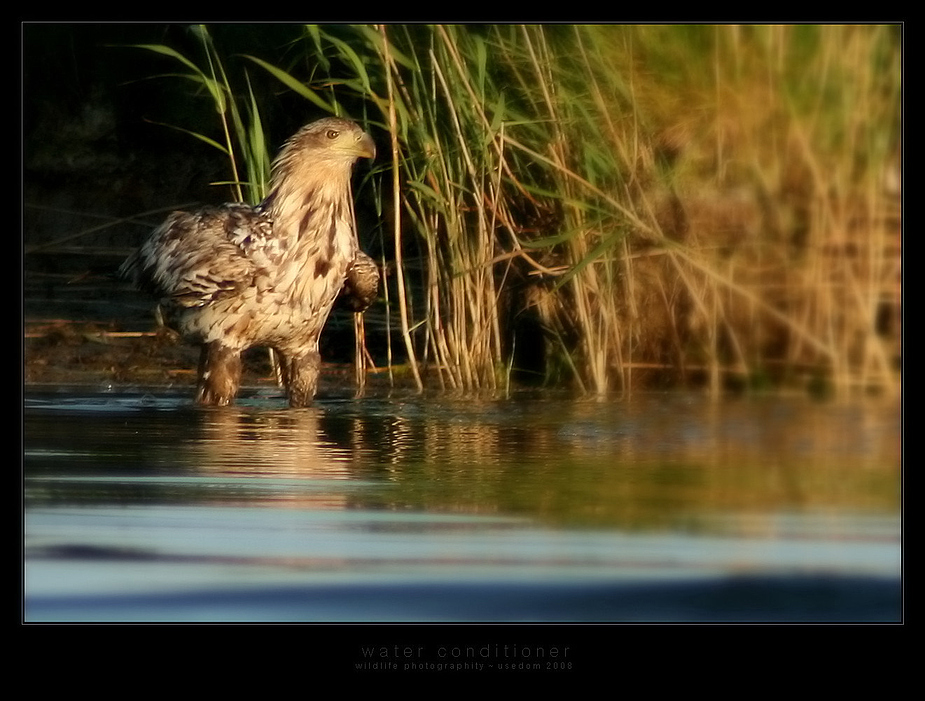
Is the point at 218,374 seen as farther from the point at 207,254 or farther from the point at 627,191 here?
the point at 627,191

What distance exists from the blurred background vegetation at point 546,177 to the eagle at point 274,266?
30 centimetres

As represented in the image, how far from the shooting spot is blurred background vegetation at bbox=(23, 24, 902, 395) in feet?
19.9

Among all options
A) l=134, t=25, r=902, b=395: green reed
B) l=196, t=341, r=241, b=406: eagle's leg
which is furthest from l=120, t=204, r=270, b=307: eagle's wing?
l=134, t=25, r=902, b=395: green reed

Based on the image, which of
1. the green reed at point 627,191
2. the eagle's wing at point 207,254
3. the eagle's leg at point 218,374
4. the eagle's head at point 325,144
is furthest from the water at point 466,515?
the eagle's head at point 325,144

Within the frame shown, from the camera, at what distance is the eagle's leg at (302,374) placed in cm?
620

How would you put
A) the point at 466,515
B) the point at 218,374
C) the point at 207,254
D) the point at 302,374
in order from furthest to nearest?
the point at 302,374, the point at 218,374, the point at 207,254, the point at 466,515

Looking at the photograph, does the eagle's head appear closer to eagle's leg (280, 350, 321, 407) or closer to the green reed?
the green reed

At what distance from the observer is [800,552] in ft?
16.2

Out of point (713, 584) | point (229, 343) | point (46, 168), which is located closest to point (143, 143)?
point (46, 168)

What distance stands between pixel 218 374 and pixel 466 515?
161 cm

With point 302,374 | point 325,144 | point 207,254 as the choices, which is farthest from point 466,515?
point 325,144

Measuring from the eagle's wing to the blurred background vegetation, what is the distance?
44cm

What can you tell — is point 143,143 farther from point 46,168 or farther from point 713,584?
point 713,584

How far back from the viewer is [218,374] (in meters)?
6.09
